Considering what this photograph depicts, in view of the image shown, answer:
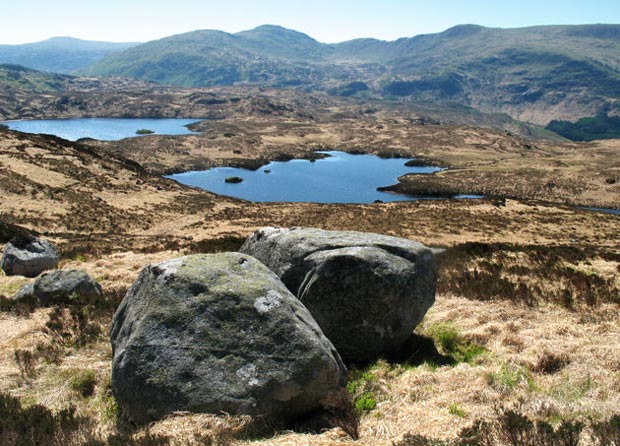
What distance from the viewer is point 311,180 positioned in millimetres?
111312

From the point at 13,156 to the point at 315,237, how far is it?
6578 cm

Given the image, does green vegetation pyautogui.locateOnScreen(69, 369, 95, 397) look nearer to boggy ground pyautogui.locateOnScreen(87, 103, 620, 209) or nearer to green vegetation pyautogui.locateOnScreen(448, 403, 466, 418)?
green vegetation pyautogui.locateOnScreen(448, 403, 466, 418)

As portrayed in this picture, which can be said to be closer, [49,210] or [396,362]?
[396,362]

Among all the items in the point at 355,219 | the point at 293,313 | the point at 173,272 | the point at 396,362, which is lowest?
the point at 355,219

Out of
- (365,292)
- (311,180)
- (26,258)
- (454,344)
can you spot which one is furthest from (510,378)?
(311,180)

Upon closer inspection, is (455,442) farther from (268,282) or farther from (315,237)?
(315,237)

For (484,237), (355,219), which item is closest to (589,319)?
(484,237)

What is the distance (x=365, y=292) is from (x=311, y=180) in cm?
10167

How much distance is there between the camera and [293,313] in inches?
340

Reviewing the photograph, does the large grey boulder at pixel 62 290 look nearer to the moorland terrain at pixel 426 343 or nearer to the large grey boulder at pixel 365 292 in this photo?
the moorland terrain at pixel 426 343

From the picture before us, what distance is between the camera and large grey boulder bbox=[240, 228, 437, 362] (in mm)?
10555

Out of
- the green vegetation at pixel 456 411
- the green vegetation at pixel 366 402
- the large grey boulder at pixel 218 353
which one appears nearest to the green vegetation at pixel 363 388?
the green vegetation at pixel 366 402

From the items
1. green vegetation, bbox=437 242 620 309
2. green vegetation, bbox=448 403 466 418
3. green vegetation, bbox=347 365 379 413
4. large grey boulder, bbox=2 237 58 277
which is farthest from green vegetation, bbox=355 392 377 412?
large grey boulder, bbox=2 237 58 277

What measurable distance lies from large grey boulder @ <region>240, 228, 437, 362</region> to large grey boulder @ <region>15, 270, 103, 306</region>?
348 inches
